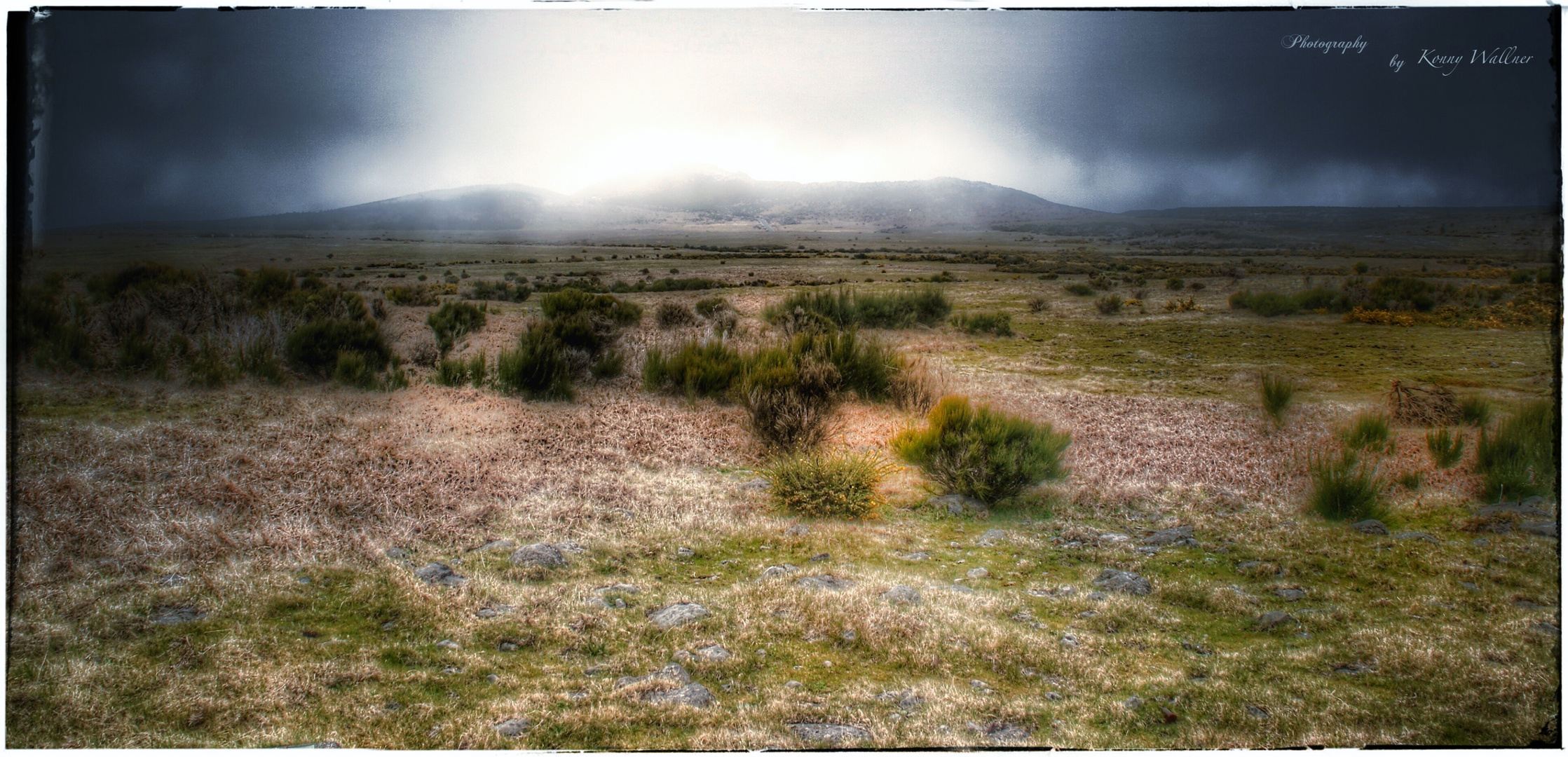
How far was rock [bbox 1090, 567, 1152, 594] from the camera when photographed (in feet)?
19.3

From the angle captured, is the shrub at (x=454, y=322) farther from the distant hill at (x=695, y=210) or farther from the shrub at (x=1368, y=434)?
the shrub at (x=1368, y=434)

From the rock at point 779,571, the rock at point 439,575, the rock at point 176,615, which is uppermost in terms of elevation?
the rock at point 176,615

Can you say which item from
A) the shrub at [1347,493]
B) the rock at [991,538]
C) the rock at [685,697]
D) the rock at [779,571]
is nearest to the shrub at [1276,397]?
the shrub at [1347,493]

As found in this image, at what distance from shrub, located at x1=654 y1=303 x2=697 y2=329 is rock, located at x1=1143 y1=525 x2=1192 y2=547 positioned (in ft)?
45.7

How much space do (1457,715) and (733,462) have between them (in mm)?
6912

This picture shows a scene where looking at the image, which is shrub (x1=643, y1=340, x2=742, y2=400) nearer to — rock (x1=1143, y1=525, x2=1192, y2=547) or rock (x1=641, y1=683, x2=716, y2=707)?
rock (x1=1143, y1=525, x2=1192, y2=547)

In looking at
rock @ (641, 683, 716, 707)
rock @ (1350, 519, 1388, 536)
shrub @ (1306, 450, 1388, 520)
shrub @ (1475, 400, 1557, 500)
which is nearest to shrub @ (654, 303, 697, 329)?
shrub @ (1306, 450, 1388, 520)

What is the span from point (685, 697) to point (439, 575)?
2.69 m

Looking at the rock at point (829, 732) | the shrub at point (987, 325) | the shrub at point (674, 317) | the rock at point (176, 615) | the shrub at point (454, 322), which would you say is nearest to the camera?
the rock at point (829, 732)

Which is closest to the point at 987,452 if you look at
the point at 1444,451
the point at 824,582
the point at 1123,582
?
the point at 1123,582

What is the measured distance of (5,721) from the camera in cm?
406

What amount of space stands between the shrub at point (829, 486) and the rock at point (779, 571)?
4.51 ft

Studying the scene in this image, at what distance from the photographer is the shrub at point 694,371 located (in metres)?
11.5

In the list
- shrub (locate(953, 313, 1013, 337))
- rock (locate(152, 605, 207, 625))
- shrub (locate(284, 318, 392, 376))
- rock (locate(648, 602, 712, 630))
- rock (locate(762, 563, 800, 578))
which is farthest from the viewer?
shrub (locate(953, 313, 1013, 337))
